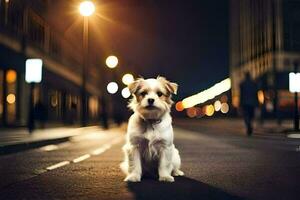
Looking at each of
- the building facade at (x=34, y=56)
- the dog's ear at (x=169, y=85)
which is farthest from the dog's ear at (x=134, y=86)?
the building facade at (x=34, y=56)

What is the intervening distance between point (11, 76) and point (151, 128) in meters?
27.3

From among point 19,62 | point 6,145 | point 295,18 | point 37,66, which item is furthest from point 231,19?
point 6,145

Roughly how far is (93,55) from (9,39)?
141 feet

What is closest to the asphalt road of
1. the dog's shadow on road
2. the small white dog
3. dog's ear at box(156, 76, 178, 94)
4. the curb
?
the dog's shadow on road

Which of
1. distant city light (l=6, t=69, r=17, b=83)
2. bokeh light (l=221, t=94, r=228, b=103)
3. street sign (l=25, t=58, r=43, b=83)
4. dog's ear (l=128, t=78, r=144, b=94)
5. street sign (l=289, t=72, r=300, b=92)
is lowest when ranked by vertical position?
dog's ear (l=128, t=78, r=144, b=94)

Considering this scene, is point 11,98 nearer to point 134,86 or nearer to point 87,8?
point 87,8

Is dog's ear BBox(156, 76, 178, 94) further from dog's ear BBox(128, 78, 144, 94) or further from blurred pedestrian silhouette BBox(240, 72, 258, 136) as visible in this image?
blurred pedestrian silhouette BBox(240, 72, 258, 136)

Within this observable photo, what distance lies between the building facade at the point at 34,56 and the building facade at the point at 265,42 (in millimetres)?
19026

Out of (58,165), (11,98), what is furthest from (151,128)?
(11,98)

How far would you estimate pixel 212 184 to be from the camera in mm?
6652

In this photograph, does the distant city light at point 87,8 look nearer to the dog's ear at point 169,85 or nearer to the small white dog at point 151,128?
the small white dog at point 151,128

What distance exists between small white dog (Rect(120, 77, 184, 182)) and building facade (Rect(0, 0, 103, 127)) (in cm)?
2231

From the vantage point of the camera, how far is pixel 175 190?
19.7ft

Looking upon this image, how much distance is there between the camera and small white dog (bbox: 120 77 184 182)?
6.18 metres
